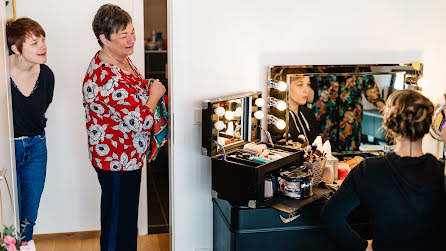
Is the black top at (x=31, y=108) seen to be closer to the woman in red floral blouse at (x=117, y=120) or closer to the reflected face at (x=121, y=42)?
the woman in red floral blouse at (x=117, y=120)

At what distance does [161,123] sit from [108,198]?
0.46 meters

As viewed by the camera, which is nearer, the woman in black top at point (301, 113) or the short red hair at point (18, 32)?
the short red hair at point (18, 32)

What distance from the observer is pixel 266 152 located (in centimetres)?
257

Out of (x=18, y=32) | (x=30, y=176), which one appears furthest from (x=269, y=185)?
(x=18, y=32)

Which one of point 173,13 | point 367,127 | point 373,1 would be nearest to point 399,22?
point 373,1

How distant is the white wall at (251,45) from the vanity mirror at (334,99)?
6 centimetres

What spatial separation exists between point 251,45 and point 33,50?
42.9 inches

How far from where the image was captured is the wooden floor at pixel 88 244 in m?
3.34

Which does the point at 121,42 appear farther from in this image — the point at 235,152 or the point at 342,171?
the point at 342,171

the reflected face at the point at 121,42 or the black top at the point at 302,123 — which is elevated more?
the reflected face at the point at 121,42

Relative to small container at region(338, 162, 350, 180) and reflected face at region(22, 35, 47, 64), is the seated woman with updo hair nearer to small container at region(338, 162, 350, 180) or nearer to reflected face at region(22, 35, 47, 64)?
small container at region(338, 162, 350, 180)

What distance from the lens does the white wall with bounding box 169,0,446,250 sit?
8.70 ft

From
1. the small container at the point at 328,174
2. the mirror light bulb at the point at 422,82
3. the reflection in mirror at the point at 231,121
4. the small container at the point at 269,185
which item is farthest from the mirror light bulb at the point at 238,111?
the mirror light bulb at the point at 422,82

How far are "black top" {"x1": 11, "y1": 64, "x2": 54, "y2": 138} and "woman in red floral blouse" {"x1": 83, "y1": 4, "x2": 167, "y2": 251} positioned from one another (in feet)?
1.21
